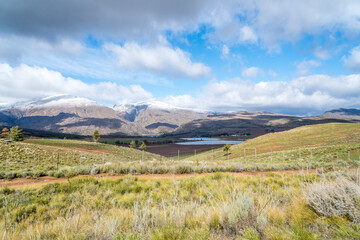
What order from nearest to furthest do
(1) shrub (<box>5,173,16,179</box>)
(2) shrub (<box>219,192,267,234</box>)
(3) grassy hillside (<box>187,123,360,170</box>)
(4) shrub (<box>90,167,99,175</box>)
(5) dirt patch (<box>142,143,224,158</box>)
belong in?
(2) shrub (<box>219,192,267,234</box>) → (1) shrub (<box>5,173,16,179</box>) → (4) shrub (<box>90,167,99,175</box>) → (3) grassy hillside (<box>187,123,360,170</box>) → (5) dirt patch (<box>142,143,224,158</box>)

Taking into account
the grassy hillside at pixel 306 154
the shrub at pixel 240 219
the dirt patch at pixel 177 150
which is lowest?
the dirt patch at pixel 177 150

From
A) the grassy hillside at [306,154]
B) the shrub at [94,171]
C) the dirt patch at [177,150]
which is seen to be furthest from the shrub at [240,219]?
the dirt patch at [177,150]

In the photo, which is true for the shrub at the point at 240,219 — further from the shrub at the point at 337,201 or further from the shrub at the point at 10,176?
the shrub at the point at 10,176

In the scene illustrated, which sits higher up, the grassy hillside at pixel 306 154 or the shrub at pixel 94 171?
the shrub at pixel 94 171

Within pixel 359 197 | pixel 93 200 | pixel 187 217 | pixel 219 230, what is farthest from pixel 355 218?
pixel 93 200

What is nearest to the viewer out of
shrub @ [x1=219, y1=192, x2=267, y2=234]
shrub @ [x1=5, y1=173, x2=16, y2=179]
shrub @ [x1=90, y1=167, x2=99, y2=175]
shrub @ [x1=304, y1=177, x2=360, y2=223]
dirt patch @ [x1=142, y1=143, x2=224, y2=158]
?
shrub @ [x1=219, y1=192, x2=267, y2=234]

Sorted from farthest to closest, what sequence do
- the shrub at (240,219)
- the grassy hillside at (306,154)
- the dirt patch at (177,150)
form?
the dirt patch at (177,150), the grassy hillside at (306,154), the shrub at (240,219)

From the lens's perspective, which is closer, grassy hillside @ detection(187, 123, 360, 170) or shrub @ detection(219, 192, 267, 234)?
shrub @ detection(219, 192, 267, 234)

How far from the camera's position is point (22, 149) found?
28766 millimetres

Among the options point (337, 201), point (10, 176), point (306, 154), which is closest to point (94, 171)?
point (10, 176)

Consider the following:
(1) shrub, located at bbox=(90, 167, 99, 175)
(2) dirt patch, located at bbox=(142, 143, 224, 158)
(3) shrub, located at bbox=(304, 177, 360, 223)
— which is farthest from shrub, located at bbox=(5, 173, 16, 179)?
(2) dirt patch, located at bbox=(142, 143, 224, 158)

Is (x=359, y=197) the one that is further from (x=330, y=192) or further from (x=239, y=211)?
(x=239, y=211)

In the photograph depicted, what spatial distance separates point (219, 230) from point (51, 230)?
326 cm

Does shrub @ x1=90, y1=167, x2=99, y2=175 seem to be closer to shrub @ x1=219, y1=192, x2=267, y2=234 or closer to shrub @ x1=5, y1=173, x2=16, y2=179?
shrub @ x1=5, y1=173, x2=16, y2=179
